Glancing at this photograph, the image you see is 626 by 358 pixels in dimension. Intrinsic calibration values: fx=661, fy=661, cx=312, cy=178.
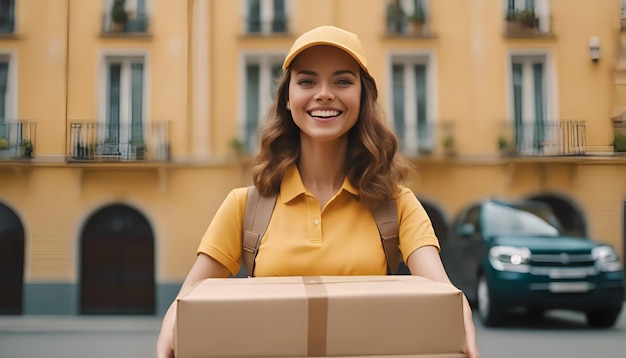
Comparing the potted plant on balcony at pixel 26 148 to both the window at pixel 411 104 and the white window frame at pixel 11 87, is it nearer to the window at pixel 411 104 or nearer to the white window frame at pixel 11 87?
the white window frame at pixel 11 87

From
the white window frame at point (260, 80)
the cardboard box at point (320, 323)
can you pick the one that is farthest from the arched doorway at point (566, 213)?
the cardboard box at point (320, 323)

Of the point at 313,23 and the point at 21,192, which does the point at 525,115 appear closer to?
the point at 313,23

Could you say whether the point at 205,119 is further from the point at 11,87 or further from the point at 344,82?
the point at 344,82

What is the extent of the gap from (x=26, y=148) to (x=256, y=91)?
842 millimetres

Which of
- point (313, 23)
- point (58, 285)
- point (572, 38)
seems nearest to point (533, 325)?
point (572, 38)

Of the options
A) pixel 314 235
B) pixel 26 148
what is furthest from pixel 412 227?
pixel 26 148

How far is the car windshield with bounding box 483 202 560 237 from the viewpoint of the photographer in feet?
7.95

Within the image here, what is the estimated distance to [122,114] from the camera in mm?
2377

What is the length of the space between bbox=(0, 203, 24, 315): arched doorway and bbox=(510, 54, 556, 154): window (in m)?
1.83

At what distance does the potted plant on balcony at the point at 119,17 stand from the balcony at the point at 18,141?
454 millimetres

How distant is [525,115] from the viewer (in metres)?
2.42

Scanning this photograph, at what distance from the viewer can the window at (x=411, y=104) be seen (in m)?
2.40

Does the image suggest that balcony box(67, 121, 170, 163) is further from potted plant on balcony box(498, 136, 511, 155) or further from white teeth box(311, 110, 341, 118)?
white teeth box(311, 110, 341, 118)

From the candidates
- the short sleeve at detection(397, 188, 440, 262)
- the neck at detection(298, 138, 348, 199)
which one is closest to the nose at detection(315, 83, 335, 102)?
the neck at detection(298, 138, 348, 199)
